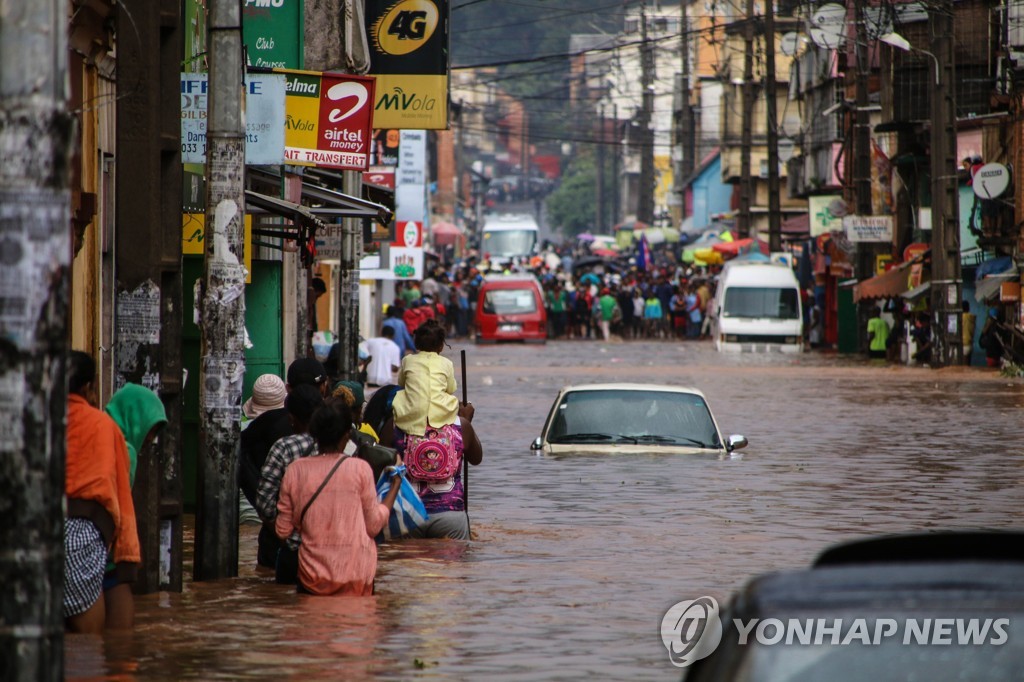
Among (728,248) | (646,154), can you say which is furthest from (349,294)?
(646,154)

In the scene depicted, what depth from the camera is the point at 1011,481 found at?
59.9 ft

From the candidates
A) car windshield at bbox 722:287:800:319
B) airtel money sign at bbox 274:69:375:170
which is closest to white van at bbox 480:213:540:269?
car windshield at bbox 722:287:800:319

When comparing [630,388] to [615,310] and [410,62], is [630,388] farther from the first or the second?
[615,310]

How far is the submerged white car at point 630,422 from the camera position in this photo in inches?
722

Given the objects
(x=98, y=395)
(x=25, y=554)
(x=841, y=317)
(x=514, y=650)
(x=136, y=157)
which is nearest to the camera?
(x=25, y=554)

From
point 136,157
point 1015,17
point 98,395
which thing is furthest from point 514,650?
point 1015,17

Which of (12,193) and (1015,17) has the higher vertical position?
(1015,17)

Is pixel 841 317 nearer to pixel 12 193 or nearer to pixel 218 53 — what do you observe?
pixel 218 53

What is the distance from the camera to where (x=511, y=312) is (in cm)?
5888

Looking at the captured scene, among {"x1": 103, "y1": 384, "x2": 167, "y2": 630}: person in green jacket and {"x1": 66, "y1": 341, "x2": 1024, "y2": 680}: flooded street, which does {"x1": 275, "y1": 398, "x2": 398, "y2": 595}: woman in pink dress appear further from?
{"x1": 103, "y1": 384, "x2": 167, "y2": 630}: person in green jacket

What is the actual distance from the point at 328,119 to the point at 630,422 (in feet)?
13.3

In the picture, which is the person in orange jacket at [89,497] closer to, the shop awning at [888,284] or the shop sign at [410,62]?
the shop sign at [410,62]

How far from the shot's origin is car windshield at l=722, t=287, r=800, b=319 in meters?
54.5

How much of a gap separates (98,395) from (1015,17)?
30.7m
